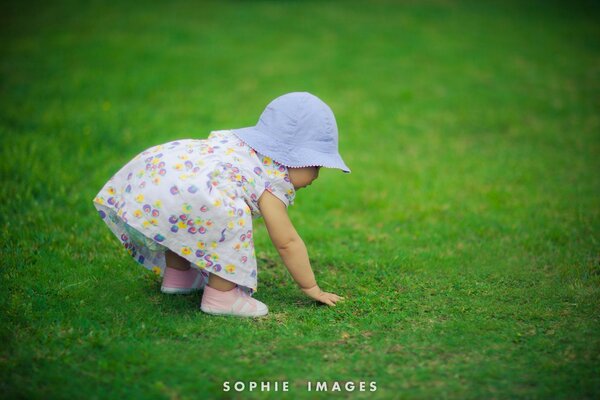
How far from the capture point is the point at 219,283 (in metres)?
3.61

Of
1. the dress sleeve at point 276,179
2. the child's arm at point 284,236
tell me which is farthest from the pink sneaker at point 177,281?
the dress sleeve at point 276,179

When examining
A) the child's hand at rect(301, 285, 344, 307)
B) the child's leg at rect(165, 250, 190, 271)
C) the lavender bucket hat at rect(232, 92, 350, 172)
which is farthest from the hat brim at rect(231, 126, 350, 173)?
the child's leg at rect(165, 250, 190, 271)

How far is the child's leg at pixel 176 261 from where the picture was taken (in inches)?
153

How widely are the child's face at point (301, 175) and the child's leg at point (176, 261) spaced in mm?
808

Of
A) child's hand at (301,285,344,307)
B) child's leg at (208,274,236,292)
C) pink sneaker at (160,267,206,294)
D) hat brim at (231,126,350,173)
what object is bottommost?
pink sneaker at (160,267,206,294)

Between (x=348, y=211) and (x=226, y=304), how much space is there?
2100 millimetres

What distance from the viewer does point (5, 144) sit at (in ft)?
20.6

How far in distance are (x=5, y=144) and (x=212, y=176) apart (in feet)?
12.0

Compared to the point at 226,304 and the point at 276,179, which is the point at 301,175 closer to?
the point at 276,179

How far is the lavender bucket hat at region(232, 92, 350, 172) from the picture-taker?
11.9 ft

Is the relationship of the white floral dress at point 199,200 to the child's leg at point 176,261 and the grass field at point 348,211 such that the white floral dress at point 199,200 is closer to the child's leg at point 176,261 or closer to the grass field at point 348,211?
the child's leg at point 176,261

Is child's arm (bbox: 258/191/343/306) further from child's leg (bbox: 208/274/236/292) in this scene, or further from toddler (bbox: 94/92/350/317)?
child's leg (bbox: 208/274/236/292)

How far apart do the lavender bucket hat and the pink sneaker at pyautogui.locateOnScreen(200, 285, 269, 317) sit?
77cm

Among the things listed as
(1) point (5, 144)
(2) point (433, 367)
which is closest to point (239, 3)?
(1) point (5, 144)
